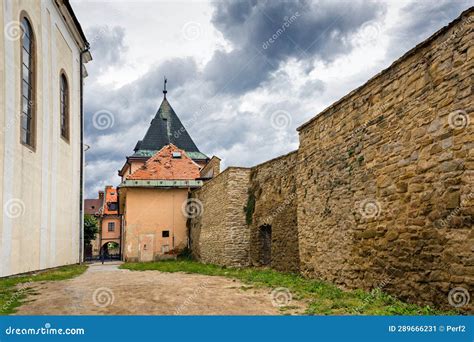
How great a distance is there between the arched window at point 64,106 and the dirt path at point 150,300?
8.44m

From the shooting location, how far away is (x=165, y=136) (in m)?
41.1

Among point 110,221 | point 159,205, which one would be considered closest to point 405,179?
point 159,205

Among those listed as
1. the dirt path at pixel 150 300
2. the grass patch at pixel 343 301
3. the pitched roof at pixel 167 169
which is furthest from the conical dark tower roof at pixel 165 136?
the grass patch at pixel 343 301

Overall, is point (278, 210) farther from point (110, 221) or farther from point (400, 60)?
point (110, 221)

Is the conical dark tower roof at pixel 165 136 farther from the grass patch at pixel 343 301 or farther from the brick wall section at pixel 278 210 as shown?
the grass patch at pixel 343 301

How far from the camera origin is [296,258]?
11023 millimetres

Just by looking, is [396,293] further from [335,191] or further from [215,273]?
[215,273]

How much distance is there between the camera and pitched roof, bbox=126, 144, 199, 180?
22906mm

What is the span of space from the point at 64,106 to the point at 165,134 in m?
25.1

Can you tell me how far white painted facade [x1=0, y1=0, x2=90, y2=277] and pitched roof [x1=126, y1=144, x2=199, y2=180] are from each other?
17.6 ft

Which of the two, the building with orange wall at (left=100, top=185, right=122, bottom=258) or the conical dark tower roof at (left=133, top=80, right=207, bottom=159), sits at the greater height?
the conical dark tower roof at (left=133, top=80, right=207, bottom=159)

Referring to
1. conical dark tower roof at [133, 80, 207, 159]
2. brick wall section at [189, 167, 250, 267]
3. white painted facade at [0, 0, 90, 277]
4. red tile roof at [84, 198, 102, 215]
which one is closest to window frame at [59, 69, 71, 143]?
white painted facade at [0, 0, 90, 277]

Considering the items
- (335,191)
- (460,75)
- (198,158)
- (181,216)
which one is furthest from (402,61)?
(198,158)

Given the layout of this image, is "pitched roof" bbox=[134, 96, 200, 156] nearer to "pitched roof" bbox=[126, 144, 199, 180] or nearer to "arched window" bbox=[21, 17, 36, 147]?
"pitched roof" bbox=[126, 144, 199, 180]
